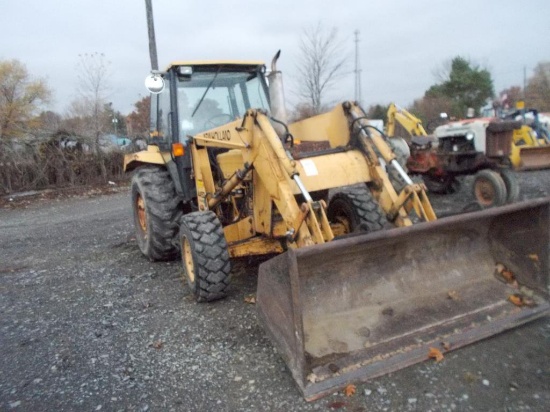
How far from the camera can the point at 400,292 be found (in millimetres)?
3377

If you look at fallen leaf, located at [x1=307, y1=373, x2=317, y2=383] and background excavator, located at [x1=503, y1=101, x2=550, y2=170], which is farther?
background excavator, located at [x1=503, y1=101, x2=550, y2=170]

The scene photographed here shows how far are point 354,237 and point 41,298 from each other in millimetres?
3778

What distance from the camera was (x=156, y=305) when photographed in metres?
4.47

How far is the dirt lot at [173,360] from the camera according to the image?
2785mm

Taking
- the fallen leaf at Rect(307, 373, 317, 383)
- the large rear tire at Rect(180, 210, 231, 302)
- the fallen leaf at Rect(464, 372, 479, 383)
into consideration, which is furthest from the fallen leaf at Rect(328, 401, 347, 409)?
the large rear tire at Rect(180, 210, 231, 302)

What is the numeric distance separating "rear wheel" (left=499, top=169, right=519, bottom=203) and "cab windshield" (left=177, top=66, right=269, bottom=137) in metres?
5.14

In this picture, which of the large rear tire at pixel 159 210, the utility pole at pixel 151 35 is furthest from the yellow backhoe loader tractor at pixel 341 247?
the utility pole at pixel 151 35

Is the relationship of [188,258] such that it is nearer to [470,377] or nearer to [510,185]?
[470,377]

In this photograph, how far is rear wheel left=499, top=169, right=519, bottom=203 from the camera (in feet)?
26.4

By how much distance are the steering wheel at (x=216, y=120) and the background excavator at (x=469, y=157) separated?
16.1 ft

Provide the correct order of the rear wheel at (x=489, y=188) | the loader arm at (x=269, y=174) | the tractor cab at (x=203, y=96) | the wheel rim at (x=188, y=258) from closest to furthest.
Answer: the loader arm at (x=269, y=174) < the wheel rim at (x=188, y=258) < the tractor cab at (x=203, y=96) < the rear wheel at (x=489, y=188)

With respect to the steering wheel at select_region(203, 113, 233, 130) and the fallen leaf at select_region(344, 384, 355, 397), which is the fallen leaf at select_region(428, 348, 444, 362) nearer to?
the fallen leaf at select_region(344, 384, 355, 397)

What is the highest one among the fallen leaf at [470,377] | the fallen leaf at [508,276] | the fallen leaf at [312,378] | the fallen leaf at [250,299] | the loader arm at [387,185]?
the loader arm at [387,185]

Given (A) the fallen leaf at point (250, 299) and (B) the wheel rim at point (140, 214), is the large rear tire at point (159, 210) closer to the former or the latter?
(B) the wheel rim at point (140, 214)
